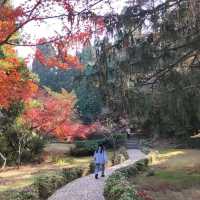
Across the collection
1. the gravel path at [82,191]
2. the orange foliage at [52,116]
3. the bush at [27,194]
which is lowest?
the gravel path at [82,191]

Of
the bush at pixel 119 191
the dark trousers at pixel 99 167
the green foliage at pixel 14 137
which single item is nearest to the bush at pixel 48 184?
the dark trousers at pixel 99 167

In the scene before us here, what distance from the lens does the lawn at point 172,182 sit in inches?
674

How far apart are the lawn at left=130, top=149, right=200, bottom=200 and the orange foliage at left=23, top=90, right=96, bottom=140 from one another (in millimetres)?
Result: 7737

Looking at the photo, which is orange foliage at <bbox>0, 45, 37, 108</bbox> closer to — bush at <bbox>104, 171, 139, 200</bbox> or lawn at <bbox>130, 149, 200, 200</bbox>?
bush at <bbox>104, 171, 139, 200</bbox>

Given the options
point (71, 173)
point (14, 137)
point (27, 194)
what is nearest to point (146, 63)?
point (27, 194)

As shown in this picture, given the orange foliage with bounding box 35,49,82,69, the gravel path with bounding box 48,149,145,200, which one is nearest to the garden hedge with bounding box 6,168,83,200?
the gravel path with bounding box 48,149,145,200

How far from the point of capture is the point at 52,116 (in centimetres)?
3381

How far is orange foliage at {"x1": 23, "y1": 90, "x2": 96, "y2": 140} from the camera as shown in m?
32.1

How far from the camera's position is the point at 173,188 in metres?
18.6

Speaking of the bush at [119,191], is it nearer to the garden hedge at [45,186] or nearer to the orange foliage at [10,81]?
the garden hedge at [45,186]

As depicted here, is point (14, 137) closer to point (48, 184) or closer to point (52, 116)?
point (52, 116)

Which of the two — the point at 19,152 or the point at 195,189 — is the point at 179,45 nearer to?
the point at 195,189

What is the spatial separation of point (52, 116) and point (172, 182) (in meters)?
14.8

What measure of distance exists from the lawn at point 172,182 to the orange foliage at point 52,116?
7737 mm
